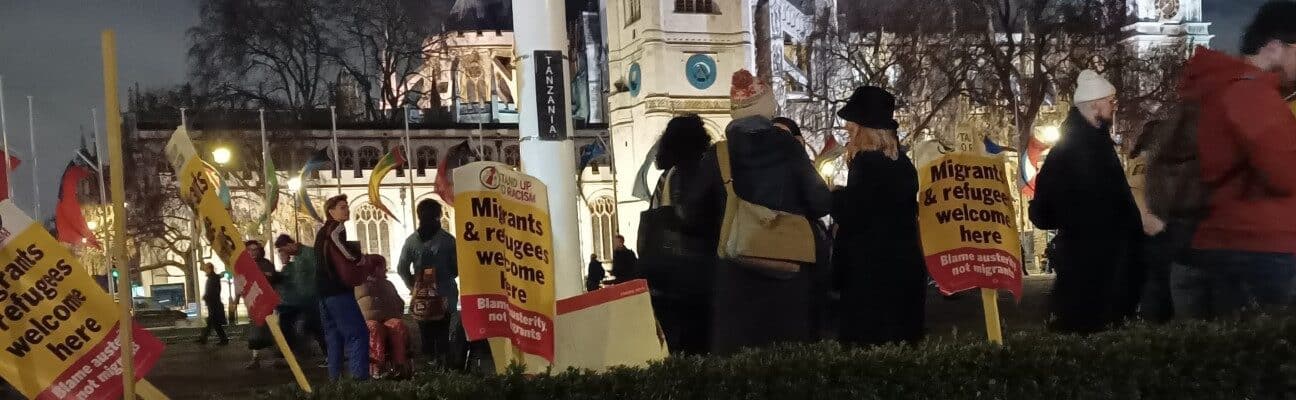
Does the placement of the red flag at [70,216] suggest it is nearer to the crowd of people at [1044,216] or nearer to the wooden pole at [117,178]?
the crowd of people at [1044,216]

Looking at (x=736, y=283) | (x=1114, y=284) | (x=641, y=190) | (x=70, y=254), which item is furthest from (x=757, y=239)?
(x=641, y=190)

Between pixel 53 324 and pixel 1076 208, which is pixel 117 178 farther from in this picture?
pixel 1076 208

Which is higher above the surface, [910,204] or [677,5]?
[677,5]

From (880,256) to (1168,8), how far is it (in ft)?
199

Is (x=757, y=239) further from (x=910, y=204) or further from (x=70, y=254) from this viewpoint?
(x=70, y=254)

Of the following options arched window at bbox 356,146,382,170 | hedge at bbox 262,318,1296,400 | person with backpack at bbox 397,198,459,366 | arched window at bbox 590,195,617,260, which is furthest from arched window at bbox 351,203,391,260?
hedge at bbox 262,318,1296,400

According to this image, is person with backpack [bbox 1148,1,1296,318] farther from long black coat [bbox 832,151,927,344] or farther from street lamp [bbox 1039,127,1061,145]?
street lamp [bbox 1039,127,1061,145]

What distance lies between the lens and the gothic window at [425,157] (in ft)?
207

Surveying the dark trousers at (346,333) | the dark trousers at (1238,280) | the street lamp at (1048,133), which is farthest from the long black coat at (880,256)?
the street lamp at (1048,133)

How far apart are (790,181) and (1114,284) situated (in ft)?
5.98

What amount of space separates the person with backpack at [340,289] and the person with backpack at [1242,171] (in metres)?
6.51

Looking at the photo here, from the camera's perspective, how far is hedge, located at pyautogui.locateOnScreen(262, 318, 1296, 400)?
434cm

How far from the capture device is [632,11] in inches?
2121

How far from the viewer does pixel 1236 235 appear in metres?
5.36
